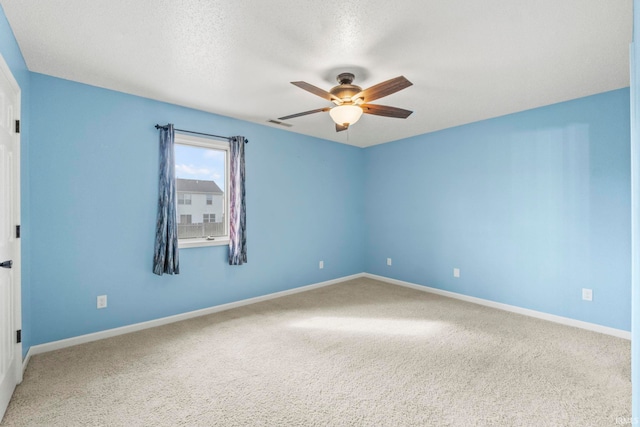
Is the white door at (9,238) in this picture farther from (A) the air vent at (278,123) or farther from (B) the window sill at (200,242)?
(A) the air vent at (278,123)

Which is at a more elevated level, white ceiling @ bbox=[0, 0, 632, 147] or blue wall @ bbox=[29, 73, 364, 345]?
white ceiling @ bbox=[0, 0, 632, 147]

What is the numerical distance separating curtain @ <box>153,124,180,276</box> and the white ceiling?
52cm

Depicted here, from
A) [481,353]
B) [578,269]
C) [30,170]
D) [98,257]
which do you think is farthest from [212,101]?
[578,269]

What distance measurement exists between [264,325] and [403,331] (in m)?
1.47

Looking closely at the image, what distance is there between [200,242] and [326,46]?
8.47ft

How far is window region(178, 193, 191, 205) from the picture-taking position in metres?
3.71

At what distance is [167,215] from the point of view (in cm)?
334

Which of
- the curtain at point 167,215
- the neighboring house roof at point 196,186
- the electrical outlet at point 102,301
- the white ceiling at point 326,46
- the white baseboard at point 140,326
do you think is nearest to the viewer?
the white ceiling at point 326,46

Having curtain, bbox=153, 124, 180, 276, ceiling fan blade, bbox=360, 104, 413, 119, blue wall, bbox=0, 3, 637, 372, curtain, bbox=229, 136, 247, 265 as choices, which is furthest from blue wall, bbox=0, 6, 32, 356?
ceiling fan blade, bbox=360, 104, 413, 119

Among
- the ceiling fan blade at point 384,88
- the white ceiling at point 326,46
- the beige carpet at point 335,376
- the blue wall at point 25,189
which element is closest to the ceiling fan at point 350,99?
the ceiling fan blade at point 384,88

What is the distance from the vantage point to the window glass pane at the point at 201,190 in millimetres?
3725

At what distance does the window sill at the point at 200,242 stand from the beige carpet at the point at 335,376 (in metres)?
0.84

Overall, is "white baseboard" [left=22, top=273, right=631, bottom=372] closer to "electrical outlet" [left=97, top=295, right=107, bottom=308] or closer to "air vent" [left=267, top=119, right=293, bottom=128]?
"electrical outlet" [left=97, top=295, right=107, bottom=308]

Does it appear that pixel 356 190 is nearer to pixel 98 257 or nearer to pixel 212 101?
pixel 212 101
